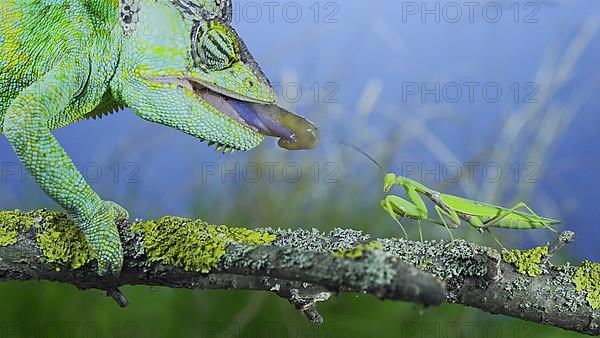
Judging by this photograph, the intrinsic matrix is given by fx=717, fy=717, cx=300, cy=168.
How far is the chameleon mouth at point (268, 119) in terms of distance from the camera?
1557 millimetres

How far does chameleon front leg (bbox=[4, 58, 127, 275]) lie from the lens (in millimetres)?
1290

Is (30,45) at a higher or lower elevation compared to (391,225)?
higher

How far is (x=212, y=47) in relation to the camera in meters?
1.53

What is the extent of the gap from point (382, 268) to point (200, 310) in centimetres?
226

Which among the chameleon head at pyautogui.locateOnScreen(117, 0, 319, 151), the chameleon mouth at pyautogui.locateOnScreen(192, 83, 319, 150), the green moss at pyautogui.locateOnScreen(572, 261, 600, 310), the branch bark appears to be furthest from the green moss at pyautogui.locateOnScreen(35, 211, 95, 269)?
the green moss at pyautogui.locateOnScreen(572, 261, 600, 310)

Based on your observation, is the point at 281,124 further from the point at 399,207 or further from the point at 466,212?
the point at 466,212

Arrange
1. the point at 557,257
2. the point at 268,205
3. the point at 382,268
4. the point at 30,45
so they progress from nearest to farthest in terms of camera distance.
Result: the point at 382,268 → the point at 30,45 → the point at 268,205 → the point at 557,257

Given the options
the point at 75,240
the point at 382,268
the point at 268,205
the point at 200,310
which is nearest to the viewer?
the point at 382,268

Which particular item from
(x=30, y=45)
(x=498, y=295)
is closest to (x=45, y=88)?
(x=30, y=45)

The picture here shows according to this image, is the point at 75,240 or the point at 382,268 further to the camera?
the point at 75,240

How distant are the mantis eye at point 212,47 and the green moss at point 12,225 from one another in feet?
1.53

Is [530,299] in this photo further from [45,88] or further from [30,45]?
[30,45]

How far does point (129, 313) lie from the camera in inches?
119

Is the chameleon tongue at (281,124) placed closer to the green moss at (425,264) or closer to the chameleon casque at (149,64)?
the chameleon casque at (149,64)
